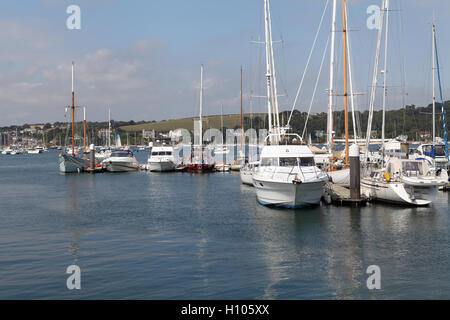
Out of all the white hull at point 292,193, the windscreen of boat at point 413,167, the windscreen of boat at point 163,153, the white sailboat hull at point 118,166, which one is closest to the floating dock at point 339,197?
the white hull at point 292,193

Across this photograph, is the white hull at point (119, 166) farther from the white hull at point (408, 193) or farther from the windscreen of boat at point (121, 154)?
the white hull at point (408, 193)

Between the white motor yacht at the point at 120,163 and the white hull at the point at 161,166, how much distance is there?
152 inches

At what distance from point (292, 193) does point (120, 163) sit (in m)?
46.1

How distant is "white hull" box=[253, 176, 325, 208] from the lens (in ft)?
96.2

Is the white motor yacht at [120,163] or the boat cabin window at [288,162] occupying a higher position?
the boat cabin window at [288,162]

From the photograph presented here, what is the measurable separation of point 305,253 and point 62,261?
397 inches

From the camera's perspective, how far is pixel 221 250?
2042 cm

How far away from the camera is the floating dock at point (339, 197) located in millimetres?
31797

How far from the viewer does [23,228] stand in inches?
1034

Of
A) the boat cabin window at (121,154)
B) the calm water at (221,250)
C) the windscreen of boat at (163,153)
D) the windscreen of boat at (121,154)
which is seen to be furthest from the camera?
the boat cabin window at (121,154)

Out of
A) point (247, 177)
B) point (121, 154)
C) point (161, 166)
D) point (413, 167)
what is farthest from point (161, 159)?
point (413, 167)

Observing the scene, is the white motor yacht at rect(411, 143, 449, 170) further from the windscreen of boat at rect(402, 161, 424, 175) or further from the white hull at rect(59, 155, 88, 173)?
the white hull at rect(59, 155, 88, 173)
